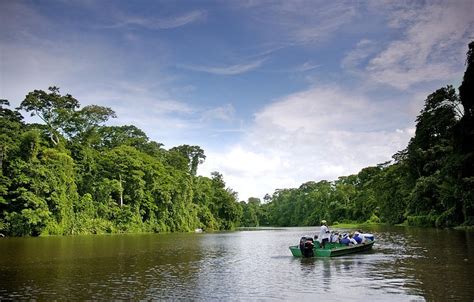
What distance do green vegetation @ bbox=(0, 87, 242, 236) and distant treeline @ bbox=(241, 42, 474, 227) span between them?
134 ft

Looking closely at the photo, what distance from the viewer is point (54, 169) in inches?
2323

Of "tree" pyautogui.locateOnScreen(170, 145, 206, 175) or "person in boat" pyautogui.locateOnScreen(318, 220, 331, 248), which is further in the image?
"tree" pyautogui.locateOnScreen(170, 145, 206, 175)

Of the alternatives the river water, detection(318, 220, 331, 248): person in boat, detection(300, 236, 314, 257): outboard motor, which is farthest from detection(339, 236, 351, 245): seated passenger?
detection(300, 236, 314, 257): outboard motor

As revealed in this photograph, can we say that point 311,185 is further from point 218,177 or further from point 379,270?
point 379,270

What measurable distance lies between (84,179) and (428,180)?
5115cm

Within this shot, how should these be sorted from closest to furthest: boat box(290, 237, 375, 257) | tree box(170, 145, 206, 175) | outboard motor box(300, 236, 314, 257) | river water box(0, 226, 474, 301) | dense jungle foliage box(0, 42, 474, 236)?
river water box(0, 226, 474, 301)
outboard motor box(300, 236, 314, 257)
boat box(290, 237, 375, 257)
dense jungle foliage box(0, 42, 474, 236)
tree box(170, 145, 206, 175)

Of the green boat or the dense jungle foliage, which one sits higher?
the dense jungle foliage

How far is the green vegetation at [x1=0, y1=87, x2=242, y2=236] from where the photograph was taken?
180ft

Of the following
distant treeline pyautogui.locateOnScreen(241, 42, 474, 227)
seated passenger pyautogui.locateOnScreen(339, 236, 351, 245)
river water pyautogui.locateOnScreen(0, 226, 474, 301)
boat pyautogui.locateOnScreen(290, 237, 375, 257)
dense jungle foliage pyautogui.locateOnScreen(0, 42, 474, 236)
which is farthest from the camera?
dense jungle foliage pyautogui.locateOnScreen(0, 42, 474, 236)

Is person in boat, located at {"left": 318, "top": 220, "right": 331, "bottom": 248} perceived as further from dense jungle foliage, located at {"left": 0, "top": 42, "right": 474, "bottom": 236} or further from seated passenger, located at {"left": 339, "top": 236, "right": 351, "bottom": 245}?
dense jungle foliage, located at {"left": 0, "top": 42, "right": 474, "bottom": 236}

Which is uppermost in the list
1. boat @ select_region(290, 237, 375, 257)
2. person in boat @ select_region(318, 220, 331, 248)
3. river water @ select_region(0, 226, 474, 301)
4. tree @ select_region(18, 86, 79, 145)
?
tree @ select_region(18, 86, 79, 145)

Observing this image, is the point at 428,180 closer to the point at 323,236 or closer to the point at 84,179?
the point at 323,236

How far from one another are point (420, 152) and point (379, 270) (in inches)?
1969

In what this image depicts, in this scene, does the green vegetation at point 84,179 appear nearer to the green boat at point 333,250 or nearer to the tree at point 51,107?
the tree at point 51,107
